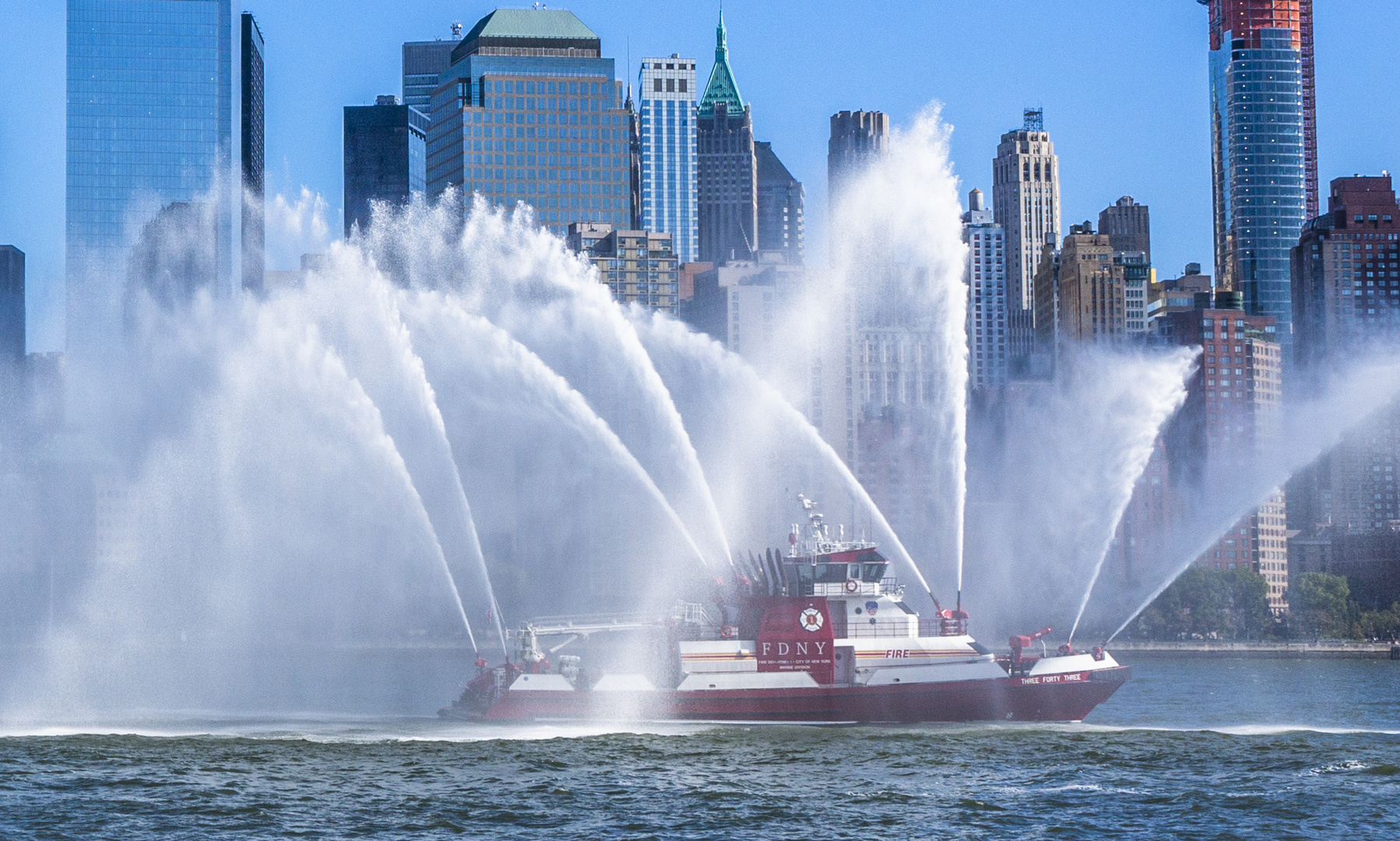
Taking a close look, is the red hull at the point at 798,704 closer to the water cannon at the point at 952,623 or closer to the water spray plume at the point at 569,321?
the water cannon at the point at 952,623

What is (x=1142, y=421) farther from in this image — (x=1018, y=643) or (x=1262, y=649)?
(x=1262, y=649)

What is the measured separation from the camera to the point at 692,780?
152 ft

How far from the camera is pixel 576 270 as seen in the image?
2356 inches

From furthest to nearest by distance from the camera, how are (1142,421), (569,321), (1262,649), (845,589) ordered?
(1262,649), (569,321), (1142,421), (845,589)

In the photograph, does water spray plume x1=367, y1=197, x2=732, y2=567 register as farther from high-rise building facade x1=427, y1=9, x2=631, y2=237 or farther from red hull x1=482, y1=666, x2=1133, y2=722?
high-rise building facade x1=427, y1=9, x2=631, y2=237

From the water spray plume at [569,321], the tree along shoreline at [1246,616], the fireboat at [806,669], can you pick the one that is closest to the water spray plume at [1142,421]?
the fireboat at [806,669]

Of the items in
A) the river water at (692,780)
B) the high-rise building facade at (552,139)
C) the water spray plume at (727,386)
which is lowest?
the river water at (692,780)

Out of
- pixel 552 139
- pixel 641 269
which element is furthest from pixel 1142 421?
pixel 552 139

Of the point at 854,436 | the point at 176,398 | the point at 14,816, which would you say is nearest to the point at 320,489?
the point at 176,398

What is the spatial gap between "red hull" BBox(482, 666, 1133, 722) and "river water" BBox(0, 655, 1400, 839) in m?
0.54

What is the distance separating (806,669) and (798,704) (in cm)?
104

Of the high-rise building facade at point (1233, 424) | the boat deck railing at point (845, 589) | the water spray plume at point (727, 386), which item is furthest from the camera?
the high-rise building facade at point (1233, 424)

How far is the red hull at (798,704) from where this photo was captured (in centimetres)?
5434

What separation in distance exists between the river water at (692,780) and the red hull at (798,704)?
538 mm
